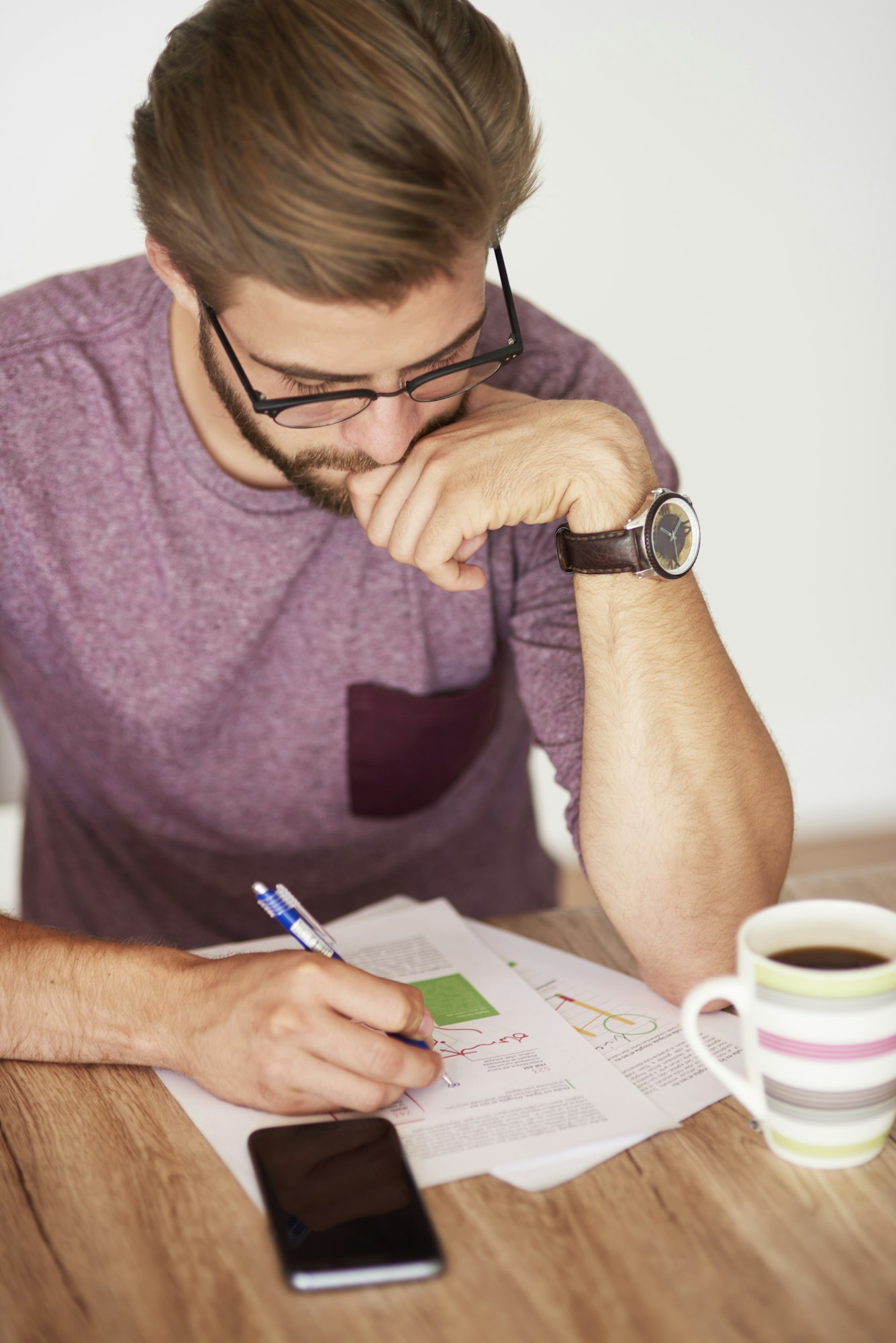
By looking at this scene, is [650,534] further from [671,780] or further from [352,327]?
[352,327]

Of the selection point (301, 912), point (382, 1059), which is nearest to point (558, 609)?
point (301, 912)

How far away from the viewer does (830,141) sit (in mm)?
2623

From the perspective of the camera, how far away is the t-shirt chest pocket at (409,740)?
1.45 m

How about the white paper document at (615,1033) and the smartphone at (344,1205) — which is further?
the white paper document at (615,1033)

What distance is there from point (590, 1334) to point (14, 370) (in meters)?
1.14

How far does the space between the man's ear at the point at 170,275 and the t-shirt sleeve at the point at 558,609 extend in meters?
0.41

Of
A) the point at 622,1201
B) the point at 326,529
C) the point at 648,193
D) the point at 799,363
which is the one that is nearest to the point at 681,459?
the point at 799,363

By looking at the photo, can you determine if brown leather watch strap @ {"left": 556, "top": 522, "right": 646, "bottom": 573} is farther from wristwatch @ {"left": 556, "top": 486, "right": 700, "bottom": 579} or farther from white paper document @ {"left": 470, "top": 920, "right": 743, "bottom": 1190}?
white paper document @ {"left": 470, "top": 920, "right": 743, "bottom": 1190}

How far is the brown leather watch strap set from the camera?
111 cm

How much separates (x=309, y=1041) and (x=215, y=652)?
2.20 feet

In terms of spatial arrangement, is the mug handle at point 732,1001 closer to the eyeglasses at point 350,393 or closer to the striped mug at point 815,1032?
the striped mug at point 815,1032

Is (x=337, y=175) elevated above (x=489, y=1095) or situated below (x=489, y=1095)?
above

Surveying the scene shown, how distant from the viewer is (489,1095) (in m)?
0.84

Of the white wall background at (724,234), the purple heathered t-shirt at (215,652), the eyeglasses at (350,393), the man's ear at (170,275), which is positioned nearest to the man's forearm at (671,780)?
the purple heathered t-shirt at (215,652)
